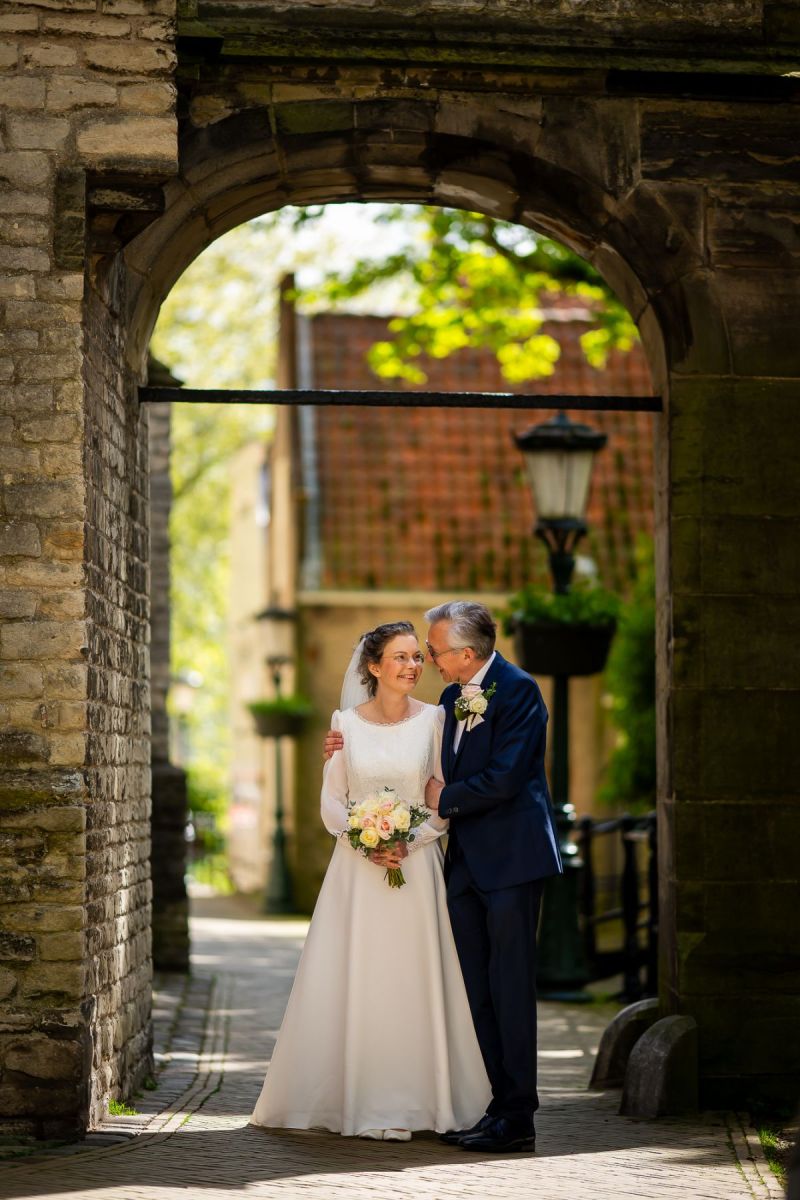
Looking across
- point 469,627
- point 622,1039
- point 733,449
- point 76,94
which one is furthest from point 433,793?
point 76,94

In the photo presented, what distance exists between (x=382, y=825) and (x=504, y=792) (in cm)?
48

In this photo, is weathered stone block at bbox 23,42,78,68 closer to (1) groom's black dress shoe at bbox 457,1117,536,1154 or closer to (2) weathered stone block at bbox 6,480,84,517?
(2) weathered stone block at bbox 6,480,84,517

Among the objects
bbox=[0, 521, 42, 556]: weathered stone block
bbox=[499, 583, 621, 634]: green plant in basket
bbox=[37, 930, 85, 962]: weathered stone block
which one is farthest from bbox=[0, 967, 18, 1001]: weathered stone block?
bbox=[499, 583, 621, 634]: green plant in basket

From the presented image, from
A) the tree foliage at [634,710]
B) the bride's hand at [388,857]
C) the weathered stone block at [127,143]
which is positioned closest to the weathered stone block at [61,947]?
the bride's hand at [388,857]

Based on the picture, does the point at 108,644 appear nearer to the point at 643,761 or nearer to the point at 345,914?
the point at 345,914

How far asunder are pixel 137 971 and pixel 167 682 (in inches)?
256

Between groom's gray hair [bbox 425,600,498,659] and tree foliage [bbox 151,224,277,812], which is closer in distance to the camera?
groom's gray hair [bbox 425,600,498,659]

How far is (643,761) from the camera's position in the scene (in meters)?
16.9

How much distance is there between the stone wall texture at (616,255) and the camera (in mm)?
7449

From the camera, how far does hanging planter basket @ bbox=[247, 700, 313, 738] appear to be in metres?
22.2

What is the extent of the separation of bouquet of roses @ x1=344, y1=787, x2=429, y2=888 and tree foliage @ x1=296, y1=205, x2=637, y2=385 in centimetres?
814

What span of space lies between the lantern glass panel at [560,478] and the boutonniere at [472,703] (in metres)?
5.36

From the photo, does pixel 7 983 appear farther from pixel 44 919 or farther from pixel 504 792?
pixel 504 792

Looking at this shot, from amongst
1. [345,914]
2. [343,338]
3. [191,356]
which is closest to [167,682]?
[345,914]
